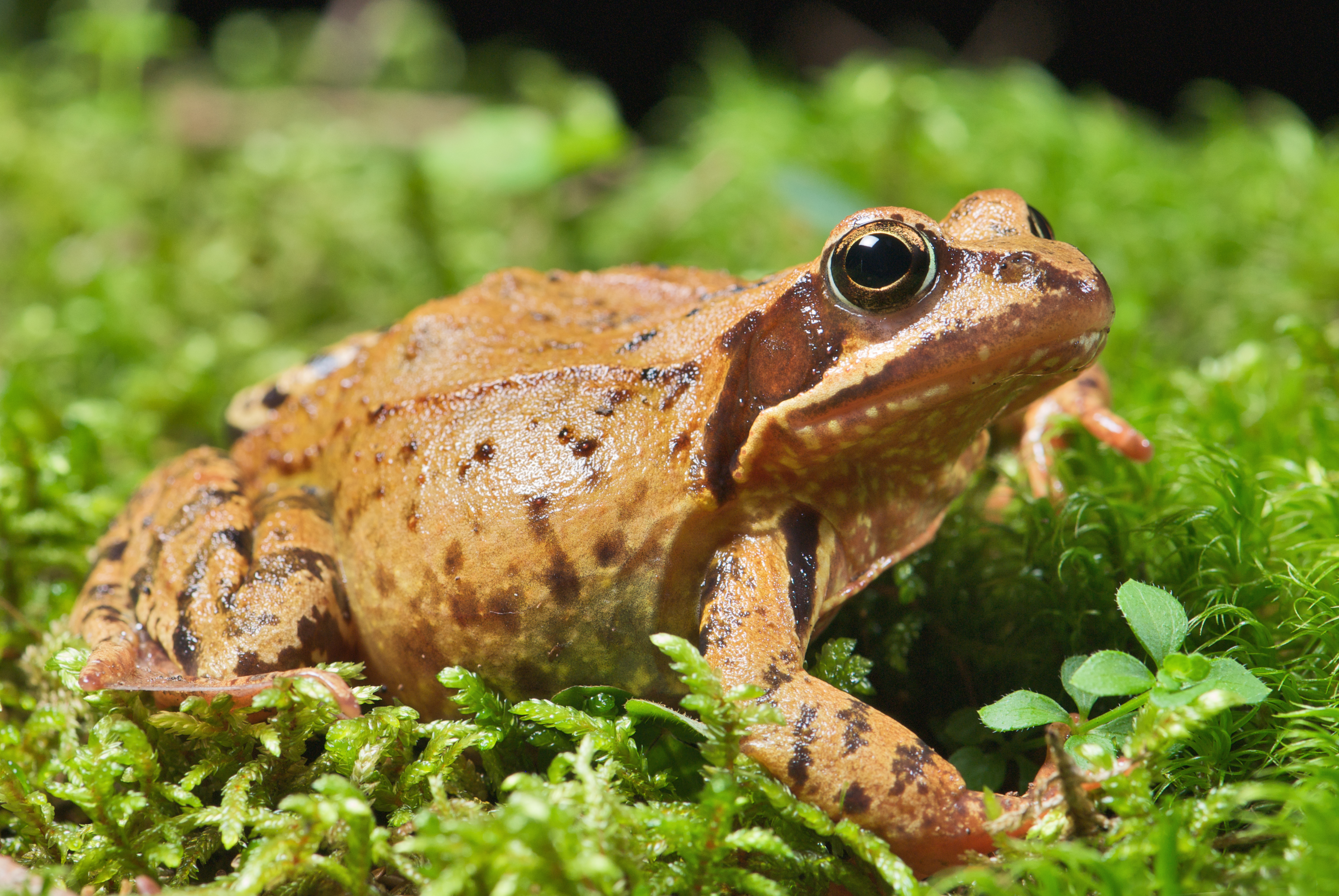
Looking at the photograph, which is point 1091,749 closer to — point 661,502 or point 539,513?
point 661,502

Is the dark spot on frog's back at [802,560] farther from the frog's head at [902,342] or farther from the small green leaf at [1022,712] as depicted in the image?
the small green leaf at [1022,712]

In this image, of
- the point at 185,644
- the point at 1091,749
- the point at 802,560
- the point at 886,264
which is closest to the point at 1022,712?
the point at 1091,749

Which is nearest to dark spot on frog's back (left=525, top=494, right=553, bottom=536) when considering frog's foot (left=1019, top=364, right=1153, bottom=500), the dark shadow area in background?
frog's foot (left=1019, top=364, right=1153, bottom=500)

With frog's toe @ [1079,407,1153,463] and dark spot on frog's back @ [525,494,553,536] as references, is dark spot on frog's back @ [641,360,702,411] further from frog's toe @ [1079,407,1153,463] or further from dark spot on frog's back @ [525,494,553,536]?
frog's toe @ [1079,407,1153,463]


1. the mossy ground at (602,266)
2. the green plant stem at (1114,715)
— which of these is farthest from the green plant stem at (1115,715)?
the mossy ground at (602,266)

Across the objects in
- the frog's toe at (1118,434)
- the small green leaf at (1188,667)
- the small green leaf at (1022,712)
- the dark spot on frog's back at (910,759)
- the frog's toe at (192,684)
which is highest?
the frog's toe at (1118,434)

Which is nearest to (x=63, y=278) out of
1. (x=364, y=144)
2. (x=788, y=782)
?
(x=364, y=144)
